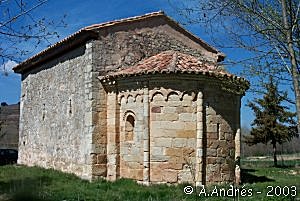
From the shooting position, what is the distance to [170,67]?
Answer: 423 inches

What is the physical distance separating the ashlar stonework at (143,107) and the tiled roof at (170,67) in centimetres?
3

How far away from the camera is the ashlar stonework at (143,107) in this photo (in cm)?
1062

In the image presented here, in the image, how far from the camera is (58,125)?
46.9ft

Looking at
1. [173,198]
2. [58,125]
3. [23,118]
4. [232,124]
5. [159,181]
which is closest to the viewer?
[173,198]

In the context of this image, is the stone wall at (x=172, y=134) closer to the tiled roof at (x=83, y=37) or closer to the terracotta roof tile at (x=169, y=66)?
the terracotta roof tile at (x=169, y=66)

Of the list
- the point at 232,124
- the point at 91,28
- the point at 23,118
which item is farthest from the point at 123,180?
the point at 23,118

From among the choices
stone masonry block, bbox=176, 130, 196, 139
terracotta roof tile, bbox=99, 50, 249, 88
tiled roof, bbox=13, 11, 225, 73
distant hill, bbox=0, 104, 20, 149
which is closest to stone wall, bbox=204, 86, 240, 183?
stone masonry block, bbox=176, 130, 196, 139

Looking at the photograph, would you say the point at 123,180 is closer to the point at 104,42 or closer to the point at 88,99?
the point at 88,99

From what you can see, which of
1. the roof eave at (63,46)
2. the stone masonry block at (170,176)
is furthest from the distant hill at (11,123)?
the stone masonry block at (170,176)

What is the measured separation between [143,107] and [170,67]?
1.33 m

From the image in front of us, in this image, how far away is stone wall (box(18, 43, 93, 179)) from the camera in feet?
39.8

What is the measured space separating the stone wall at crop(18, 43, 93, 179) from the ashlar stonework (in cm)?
4

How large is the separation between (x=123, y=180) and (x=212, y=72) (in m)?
3.91

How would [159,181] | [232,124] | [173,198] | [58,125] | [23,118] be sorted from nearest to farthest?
[173,198] < [159,181] < [232,124] < [58,125] < [23,118]
